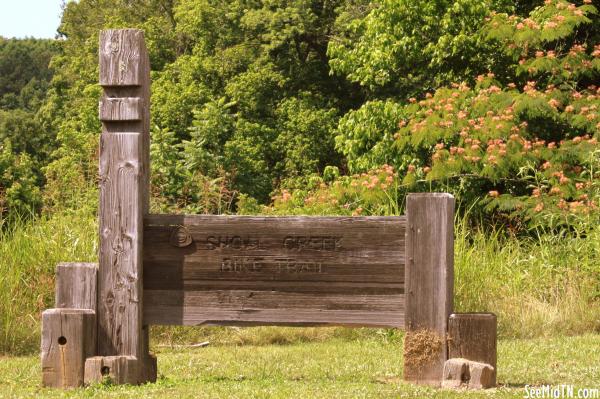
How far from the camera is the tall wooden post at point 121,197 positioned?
22.2ft

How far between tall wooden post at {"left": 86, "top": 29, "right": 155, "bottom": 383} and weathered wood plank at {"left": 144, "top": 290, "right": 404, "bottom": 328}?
231mm

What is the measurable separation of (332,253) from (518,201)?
9.22 m

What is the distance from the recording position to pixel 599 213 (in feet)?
41.9

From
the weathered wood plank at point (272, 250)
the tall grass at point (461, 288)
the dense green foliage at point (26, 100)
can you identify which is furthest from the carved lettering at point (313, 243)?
the dense green foliage at point (26, 100)

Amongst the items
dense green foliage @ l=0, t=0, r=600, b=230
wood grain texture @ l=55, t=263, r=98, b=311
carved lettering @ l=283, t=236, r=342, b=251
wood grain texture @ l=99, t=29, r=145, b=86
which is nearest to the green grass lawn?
wood grain texture @ l=55, t=263, r=98, b=311

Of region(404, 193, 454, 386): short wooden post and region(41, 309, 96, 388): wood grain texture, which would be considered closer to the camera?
region(404, 193, 454, 386): short wooden post

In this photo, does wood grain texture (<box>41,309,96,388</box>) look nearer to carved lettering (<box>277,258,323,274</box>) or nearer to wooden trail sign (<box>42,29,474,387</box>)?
wooden trail sign (<box>42,29,474,387</box>)

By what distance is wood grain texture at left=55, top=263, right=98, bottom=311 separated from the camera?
22.4ft

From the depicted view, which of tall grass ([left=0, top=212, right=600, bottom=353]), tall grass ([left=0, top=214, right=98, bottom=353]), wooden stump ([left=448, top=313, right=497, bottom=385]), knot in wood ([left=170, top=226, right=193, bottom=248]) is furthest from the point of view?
tall grass ([left=0, top=212, right=600, bottom=353])

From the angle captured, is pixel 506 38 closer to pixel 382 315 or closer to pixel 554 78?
pixel 554 78

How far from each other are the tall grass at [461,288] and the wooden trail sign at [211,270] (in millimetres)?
3492

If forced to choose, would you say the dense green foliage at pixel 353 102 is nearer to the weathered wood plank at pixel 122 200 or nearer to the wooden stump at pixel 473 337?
the weathered wood plank at pixel 122 200

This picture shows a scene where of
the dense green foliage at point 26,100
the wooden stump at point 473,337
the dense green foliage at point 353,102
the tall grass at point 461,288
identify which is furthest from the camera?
the dense green foliage at point 26,100

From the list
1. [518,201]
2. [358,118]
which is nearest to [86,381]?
[518,201]
